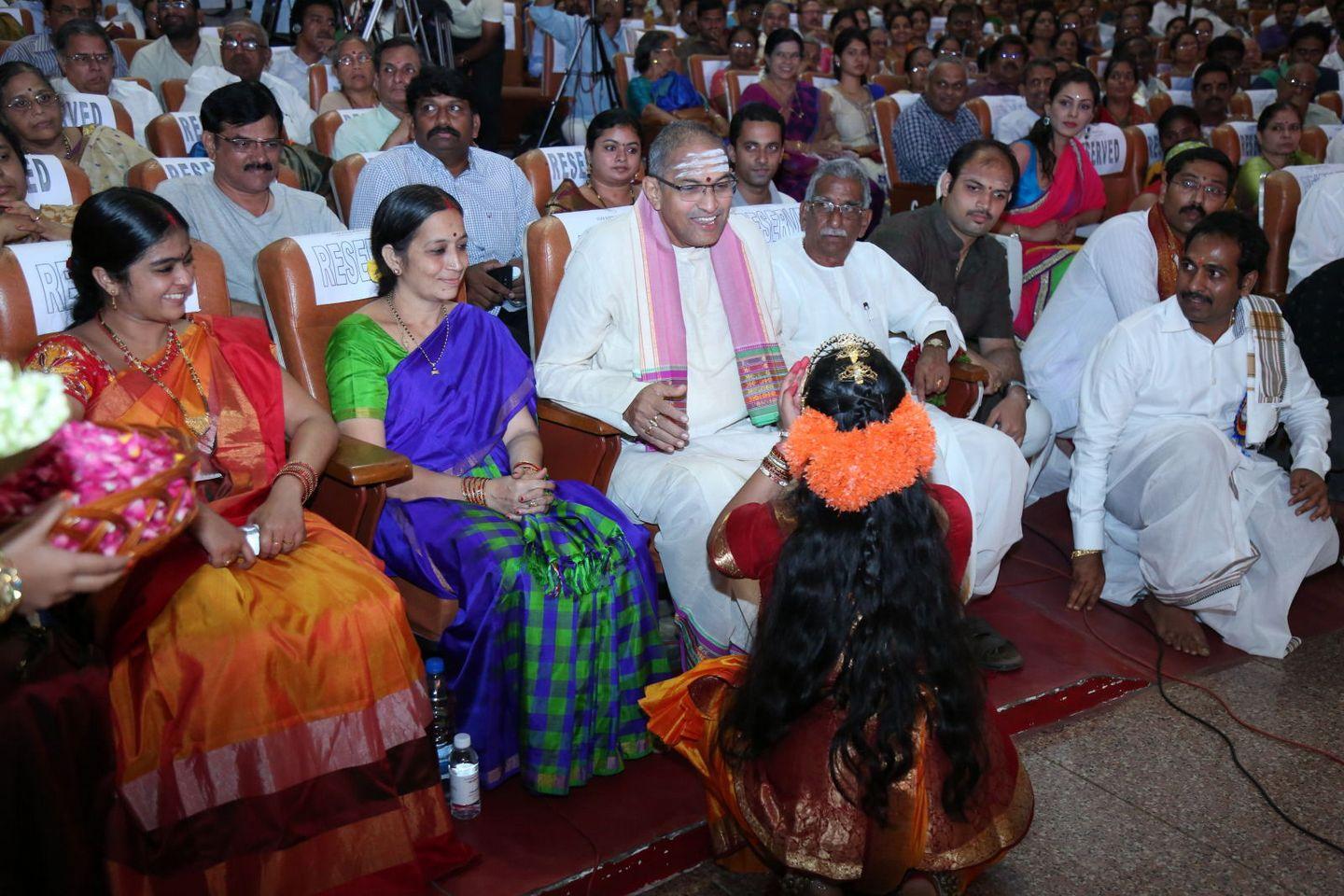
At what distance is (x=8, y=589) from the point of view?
1390 millimetres

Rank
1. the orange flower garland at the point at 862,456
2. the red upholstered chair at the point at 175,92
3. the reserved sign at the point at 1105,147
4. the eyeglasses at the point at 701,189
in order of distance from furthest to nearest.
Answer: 1. the reserved sign at the point at 1105,147
2. the red upholstered chair at the point at 175,92
3. the eyeglasses at the point at 701,189
4. the orange flower garland at the point at 862,456

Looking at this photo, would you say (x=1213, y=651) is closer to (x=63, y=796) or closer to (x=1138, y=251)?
(x=1138, y=251)

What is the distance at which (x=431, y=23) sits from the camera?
6543mm

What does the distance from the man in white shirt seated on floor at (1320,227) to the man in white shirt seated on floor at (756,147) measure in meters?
2.08

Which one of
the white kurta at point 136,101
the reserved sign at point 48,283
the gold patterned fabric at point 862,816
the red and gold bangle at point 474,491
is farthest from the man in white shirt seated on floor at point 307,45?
the gold patterned fabric at point 862,816

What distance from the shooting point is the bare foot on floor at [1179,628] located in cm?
326

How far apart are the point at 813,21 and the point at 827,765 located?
8764 millimetres

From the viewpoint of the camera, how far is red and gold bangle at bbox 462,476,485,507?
104 inches

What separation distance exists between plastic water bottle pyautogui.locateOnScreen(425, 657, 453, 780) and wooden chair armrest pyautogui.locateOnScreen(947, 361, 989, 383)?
1830mm

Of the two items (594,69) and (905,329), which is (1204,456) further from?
(594,69)

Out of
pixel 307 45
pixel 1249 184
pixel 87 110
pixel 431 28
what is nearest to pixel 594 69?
pixel 431 28

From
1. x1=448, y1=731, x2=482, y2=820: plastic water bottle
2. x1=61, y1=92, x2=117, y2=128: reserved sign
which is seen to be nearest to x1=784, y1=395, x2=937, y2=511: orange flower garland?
x1=448, y1=731, x2=482, y2=820: plastic water bottle

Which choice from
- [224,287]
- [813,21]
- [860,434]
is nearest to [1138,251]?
[860,434]

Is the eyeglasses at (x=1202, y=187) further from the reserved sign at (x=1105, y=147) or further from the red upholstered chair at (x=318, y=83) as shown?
the red upholstered chair at (x=318, y=83)
